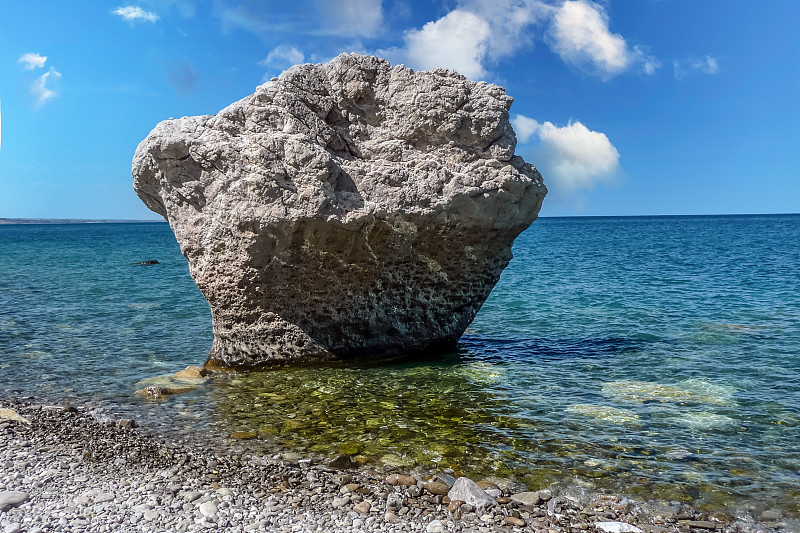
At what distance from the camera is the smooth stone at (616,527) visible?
5.43m

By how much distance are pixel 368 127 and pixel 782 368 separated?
8.74 metres

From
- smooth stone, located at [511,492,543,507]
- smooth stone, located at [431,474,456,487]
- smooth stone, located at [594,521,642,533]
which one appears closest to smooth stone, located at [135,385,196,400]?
smooth stone, located at [431,474,456,487]

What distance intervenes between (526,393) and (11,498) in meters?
7.00

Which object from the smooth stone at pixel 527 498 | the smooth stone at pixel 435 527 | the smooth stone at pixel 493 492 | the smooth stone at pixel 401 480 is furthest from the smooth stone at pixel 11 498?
the smooth stone at pixel 527 498

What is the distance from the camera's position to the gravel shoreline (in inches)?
215

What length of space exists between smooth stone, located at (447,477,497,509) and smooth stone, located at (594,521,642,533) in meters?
0.99

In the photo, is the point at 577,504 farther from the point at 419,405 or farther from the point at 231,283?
the point at 231,283

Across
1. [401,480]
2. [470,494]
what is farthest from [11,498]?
[470,494]

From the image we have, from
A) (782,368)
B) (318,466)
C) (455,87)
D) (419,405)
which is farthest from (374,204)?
(782,368)

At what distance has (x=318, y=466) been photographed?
22.2ft

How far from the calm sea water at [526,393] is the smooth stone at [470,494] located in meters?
0.59

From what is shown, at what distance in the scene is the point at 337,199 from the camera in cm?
995

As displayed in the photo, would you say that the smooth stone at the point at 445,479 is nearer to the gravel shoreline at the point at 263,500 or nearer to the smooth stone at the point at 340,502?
the gravel shoreline at the point at 263,500

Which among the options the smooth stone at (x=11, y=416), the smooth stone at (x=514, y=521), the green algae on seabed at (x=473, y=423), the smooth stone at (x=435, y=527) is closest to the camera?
the smooth stone at (x=435, y=527)
